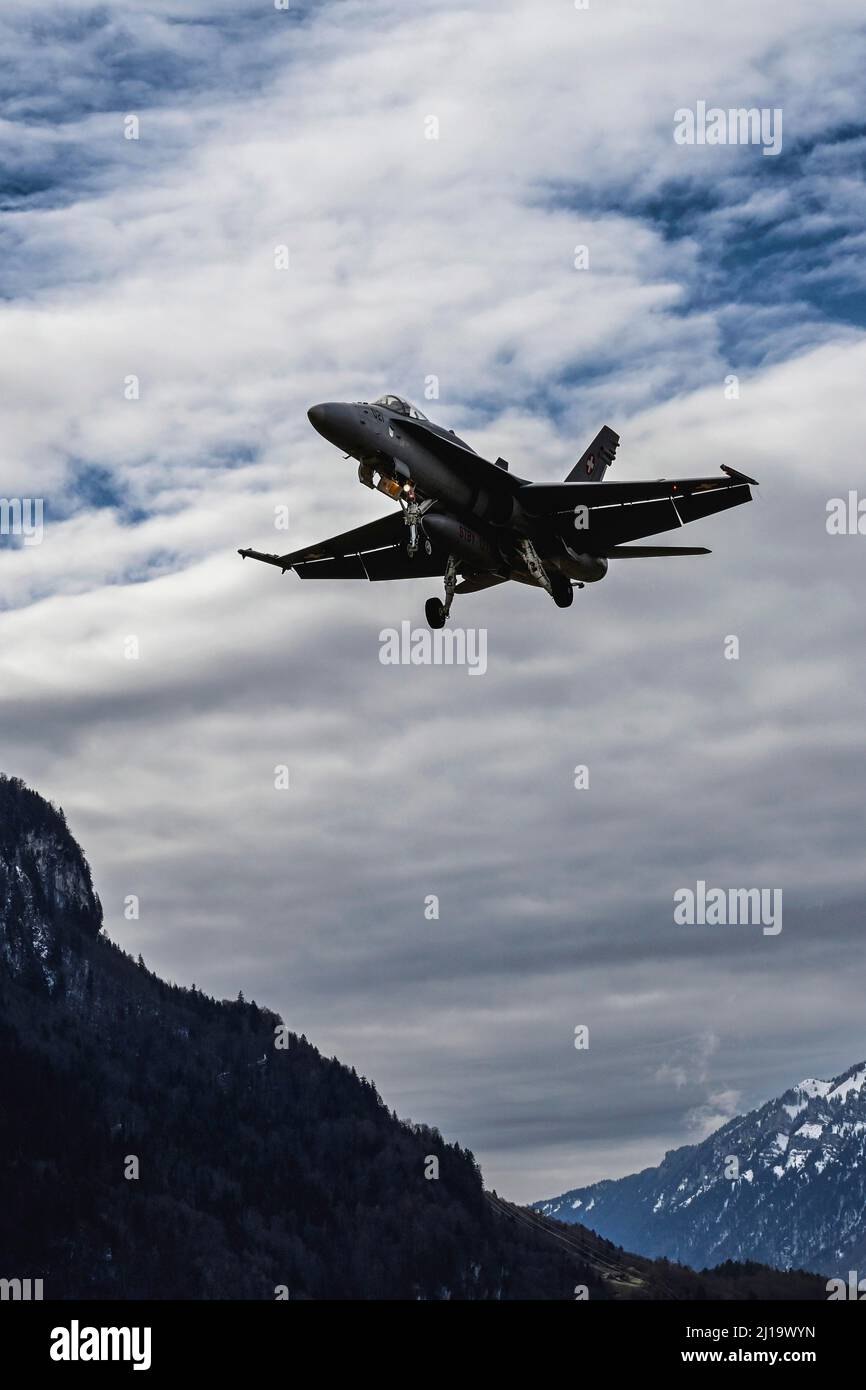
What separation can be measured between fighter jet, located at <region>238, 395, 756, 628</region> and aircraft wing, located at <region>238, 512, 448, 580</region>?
0.05 meters

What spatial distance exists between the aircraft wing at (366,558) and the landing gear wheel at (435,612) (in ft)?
16.9

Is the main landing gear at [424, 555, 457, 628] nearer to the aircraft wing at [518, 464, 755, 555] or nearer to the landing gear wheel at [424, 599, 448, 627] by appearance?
the landing gear wheel at [424, 599, 448, 627]

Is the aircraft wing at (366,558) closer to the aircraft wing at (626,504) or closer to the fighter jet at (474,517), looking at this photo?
the fighter jet at (474,517)

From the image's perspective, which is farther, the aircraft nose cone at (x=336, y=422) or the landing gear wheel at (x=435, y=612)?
the landing gear wheel at (x=435, y=612)

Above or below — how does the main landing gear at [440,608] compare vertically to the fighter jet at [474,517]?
below

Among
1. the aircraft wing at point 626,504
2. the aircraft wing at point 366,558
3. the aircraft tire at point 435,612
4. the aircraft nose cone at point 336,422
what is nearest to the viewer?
the aircraft nose cone at point 336,422

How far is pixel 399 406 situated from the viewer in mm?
70500

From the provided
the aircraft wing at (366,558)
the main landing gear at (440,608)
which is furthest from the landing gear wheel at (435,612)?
the aircraft wing at (366,558)

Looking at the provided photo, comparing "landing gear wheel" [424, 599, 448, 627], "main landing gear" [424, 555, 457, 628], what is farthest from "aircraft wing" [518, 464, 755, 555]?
"landing gear wheel" [424, 599, 448, 627]

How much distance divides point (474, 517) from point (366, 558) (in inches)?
395

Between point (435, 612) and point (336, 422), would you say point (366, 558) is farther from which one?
point (336, 422)

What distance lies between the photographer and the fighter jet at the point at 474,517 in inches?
2697
